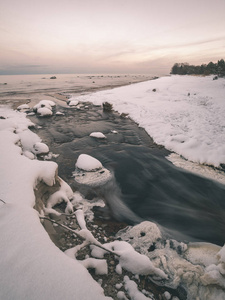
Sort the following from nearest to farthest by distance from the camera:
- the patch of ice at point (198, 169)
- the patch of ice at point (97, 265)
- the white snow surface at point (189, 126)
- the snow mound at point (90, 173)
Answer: the patch of ice at point (97, 265), the snow mound at point (90, 173), the patch of ice at point (198, 169), the white snow surface at point (189, 126)

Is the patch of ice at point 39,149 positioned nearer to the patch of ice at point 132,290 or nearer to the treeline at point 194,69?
the patch of ice at point 132,290

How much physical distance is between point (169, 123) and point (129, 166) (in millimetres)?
6116

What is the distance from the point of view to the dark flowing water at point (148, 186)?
4680 mm

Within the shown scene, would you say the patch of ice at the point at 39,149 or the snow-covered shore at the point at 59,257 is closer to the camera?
the snow-covered shore at the point at 59,257

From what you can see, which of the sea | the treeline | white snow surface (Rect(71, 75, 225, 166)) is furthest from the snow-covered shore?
the treeline

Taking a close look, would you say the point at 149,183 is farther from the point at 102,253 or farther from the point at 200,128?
the point at 200,128

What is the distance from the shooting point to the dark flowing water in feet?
15.4

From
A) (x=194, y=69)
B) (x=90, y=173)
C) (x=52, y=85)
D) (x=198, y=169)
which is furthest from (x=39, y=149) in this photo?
(x=194, y=69)

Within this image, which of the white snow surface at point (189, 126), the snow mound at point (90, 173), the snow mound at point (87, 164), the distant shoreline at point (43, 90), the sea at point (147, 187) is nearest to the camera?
the sea at point (147, 187)

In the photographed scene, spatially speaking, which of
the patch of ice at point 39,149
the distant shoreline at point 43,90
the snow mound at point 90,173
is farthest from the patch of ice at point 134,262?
the distant shoreline at point 43,90

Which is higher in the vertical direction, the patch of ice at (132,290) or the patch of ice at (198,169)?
the patch of ice at (198,169)

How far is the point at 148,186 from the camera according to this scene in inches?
249

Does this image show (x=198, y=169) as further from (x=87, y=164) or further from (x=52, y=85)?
(x=52, y=85)

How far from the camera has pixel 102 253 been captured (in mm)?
3133
